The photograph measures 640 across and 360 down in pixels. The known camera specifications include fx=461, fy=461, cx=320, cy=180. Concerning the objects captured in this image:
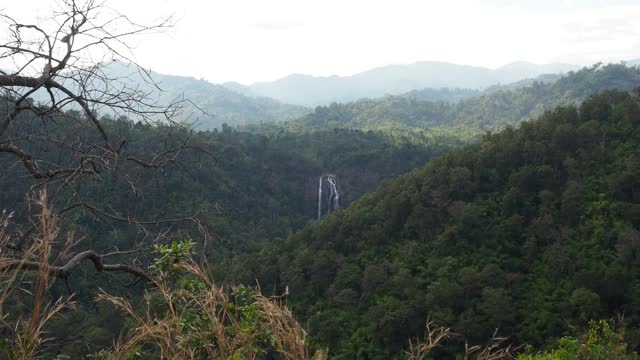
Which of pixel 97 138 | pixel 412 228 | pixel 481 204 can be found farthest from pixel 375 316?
pixel 97 138

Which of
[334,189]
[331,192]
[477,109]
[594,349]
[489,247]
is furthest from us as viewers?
[477,109]

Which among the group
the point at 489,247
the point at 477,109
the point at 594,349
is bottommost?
the point at 489,247

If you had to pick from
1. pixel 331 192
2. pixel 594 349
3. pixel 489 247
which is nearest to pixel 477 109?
pixel 331 192

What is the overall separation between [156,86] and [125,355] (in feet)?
4.06

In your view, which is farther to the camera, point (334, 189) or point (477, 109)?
point (477, 109)

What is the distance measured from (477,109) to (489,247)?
74.1 metres

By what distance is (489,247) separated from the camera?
20.1 meters

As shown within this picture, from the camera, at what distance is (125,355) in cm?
151

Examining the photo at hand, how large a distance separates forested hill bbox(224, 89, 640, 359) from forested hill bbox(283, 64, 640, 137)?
44.4 m

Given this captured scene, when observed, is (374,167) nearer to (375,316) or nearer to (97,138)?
(375,316)

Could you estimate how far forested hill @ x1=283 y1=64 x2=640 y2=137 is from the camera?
7269 cm

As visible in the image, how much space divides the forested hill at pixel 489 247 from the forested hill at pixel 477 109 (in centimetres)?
4438

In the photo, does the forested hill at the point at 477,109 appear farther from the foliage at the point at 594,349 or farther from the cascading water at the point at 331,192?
the foliage at the point at 594,349

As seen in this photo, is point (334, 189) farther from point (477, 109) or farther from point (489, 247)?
point (477, 109)
